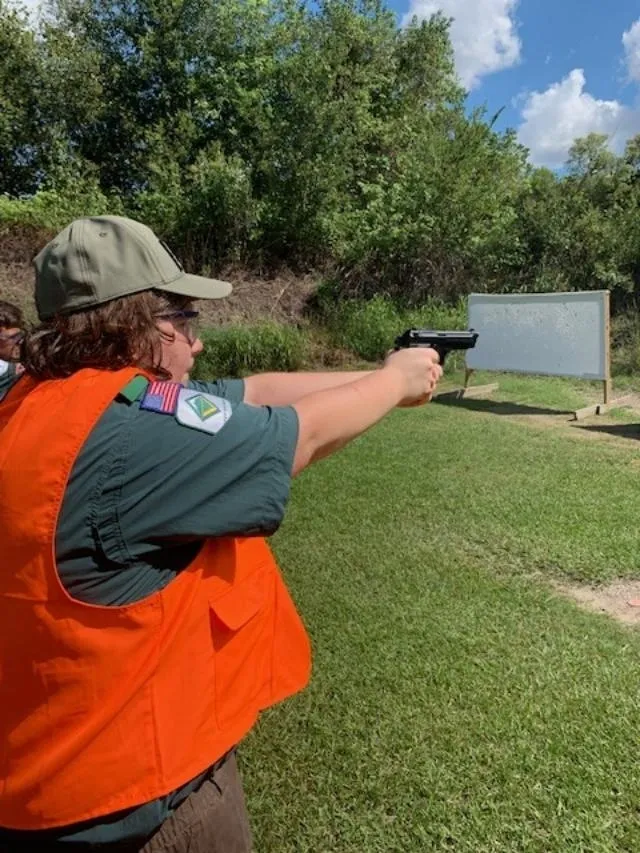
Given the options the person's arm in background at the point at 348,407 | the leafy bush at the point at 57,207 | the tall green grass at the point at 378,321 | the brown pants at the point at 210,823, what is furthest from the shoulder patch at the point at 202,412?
the leafy bush at the point at 57,207

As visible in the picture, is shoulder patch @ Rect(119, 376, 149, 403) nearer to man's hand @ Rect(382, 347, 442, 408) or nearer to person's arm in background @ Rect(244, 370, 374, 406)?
man's hand @ Rect(382, 347, 442, 408)

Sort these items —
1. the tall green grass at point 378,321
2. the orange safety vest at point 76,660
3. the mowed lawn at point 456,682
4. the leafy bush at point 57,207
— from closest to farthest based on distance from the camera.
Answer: the orange safety vest at point 76,660
the mowed lawn at point 456,682
the tall green grass at point 378,321
the leafy bush at point 57,207

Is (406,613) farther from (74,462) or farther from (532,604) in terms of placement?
(74,462)

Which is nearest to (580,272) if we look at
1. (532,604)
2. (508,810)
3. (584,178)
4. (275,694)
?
(584,178)

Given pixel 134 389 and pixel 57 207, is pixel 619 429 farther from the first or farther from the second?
pixel 57 207

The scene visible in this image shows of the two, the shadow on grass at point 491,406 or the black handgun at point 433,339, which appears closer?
the black handgun at point 433,339

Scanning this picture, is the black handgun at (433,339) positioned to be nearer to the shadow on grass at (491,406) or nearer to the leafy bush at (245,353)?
the shadow on grass at (491,406)

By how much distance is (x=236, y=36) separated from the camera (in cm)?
1748

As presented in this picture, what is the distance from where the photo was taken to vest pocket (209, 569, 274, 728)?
43.3 inches

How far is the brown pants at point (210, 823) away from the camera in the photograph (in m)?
1.11

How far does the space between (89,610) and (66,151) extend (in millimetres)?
18347

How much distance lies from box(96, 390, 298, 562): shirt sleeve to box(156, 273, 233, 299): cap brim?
253 mm

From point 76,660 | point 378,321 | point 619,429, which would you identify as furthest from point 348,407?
point 378,321

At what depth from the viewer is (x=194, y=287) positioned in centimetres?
121
